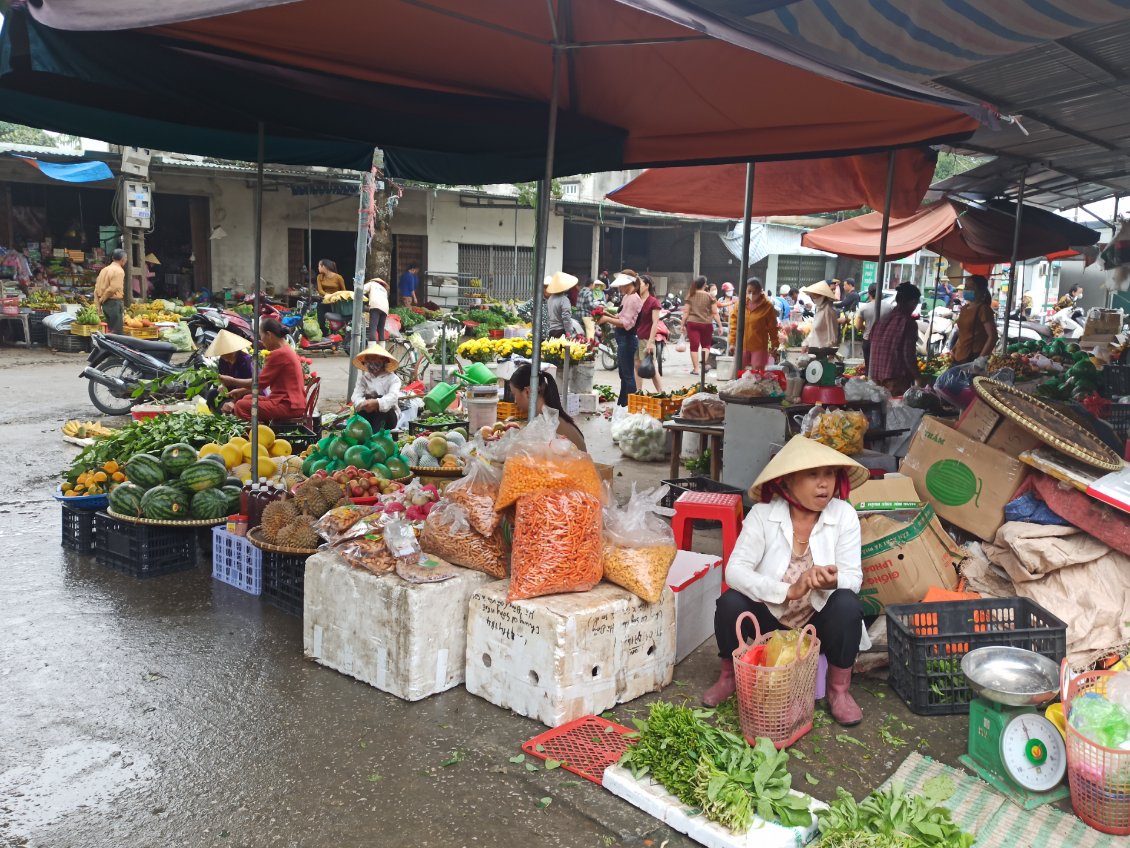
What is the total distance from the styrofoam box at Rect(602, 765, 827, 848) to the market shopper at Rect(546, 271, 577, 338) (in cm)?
919

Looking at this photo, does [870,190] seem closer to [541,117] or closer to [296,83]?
[541,117]

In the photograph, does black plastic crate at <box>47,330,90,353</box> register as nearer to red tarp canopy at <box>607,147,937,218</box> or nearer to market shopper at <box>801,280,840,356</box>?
red tarp canopy at <box>607,147,937,218</box>

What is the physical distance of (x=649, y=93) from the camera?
5199mm

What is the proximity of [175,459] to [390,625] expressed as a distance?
237 centimetres

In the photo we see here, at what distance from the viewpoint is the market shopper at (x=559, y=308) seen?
12.1 metres

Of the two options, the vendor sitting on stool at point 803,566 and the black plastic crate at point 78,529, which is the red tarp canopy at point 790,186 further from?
the black plastic crate at point 78,529

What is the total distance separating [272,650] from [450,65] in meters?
3.32

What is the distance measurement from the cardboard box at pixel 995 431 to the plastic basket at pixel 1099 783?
2082 millimetres

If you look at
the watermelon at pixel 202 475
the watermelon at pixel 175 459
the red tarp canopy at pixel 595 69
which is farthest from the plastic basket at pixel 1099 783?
the watermelon at pixel 175 459

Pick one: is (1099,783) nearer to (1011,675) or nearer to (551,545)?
(1011,675)

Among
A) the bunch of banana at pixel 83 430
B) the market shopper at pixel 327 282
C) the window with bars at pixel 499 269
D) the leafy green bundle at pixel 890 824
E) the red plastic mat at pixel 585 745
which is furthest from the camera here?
the window with bars at pixel 499 269

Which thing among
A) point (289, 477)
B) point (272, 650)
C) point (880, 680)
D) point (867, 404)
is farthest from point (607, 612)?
point (867, 404)

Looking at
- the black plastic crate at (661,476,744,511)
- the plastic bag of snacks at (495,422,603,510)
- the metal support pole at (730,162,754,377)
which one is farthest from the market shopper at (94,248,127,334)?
the plastic bag of snacks at (495,422,603,510)

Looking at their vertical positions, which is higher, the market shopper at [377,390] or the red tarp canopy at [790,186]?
the red tarp canopy at [790,186]
